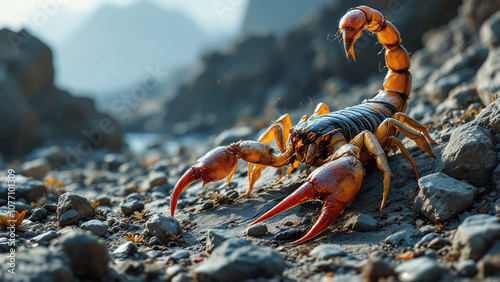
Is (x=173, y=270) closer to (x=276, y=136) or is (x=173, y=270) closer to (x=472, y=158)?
(x=276, y=136)

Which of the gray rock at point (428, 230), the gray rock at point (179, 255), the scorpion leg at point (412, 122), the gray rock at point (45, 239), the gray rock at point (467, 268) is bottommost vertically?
the gray rock at point (428, 230)

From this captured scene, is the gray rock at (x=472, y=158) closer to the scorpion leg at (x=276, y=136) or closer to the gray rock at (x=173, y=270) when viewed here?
the scorpion leg at (x=276, y=136)

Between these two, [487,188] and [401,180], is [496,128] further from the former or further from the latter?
[401,180]

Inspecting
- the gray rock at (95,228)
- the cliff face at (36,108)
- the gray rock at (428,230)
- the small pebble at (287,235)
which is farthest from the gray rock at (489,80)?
the cliff face at (36,108)

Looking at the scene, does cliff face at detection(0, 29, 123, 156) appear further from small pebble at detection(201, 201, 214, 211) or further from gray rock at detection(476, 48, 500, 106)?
gray rock at detection(476, 48, 500, 106)

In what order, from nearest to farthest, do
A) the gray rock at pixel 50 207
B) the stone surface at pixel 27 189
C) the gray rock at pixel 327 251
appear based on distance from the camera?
the gray rock at pixel 327 251, the gray rock at pixel 50 207, the stone surface at pixel 27 189

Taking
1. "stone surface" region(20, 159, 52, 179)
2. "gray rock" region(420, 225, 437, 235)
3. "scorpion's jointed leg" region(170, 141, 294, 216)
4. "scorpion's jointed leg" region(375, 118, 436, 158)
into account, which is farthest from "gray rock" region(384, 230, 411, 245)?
"stone surface" region(20, 159, 52, 179)

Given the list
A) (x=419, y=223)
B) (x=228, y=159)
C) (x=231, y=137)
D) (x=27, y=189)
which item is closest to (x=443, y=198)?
(x=419, y=223)
